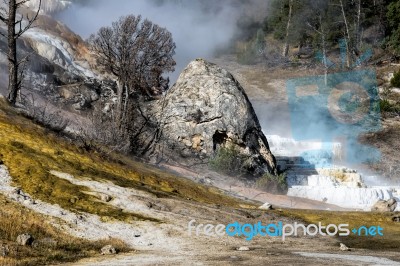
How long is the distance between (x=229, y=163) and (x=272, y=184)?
2371mm

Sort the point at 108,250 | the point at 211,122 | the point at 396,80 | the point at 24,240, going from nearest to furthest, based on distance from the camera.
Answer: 1. the point at 24,240
2. the point at 108,250
3. the point at 211,122
4. the point at 396,80

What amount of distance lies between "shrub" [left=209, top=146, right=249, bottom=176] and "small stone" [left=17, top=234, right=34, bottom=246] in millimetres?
17074

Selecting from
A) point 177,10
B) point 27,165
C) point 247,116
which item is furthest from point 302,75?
point 27,165

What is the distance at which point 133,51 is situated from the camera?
29.8m

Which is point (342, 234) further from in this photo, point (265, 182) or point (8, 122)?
point (265, 182)

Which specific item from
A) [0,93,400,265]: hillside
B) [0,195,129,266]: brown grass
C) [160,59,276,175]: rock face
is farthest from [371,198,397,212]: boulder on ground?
[0,195,129,266]: brown grass

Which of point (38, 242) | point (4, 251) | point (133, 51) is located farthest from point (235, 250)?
point (133, 51)

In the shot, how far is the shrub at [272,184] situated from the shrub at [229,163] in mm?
1205

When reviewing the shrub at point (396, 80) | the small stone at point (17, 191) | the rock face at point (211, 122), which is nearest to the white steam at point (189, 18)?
the shrub at point (396, 80)

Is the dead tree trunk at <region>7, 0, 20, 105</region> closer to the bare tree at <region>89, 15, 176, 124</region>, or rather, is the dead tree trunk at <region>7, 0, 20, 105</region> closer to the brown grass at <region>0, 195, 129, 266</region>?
the brown grass at <region>0, 195, 129, 266</region>

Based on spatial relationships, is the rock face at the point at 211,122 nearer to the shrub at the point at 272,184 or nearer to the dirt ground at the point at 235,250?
the shrub at the point at 272,184

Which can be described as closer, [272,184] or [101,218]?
[101,218]

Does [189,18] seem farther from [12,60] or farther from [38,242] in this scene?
[38,242]

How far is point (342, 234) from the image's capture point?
40.9 ft
